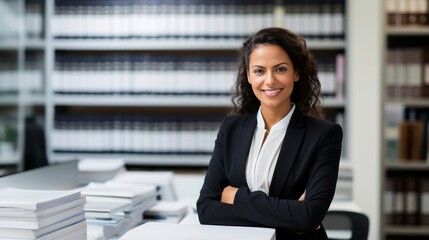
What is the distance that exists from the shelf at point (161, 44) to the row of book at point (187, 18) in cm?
4

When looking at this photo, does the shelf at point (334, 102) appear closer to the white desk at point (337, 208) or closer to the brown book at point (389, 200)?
the brown book at point (389, 200)

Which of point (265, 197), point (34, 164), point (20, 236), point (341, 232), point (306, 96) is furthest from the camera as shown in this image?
point (34, 164)

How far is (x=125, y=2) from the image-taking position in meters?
4.04

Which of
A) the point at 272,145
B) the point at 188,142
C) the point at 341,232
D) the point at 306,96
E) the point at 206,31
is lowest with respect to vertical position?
the point at 341,232

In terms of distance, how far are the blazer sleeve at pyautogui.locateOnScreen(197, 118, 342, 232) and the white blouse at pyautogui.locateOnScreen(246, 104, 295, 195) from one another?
0.20ft

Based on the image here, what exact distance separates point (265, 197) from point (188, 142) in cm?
233

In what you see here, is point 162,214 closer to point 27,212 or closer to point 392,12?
point 27,212

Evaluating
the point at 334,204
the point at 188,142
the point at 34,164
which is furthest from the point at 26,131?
the point at 334,204

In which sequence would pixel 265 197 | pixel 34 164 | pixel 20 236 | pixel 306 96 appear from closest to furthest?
pixel 20 236, pixel 265 197, pixel 306 96, pixel 34 164

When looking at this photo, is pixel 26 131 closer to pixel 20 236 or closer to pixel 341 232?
pixel 341 232

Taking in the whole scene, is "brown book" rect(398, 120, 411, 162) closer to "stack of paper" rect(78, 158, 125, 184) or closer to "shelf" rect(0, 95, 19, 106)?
"stack of paper" rect(78, 158, 125, 184)

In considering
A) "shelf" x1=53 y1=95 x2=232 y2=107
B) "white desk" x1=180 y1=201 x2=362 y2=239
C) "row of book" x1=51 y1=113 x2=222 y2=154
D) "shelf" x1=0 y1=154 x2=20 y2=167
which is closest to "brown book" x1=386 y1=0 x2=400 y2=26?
"shelf" x1=53 y1=95 x2=232 y2=107

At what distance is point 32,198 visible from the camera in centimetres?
147

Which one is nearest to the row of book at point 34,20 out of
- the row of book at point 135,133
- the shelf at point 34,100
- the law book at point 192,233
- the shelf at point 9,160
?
the shelf at point 34,100
